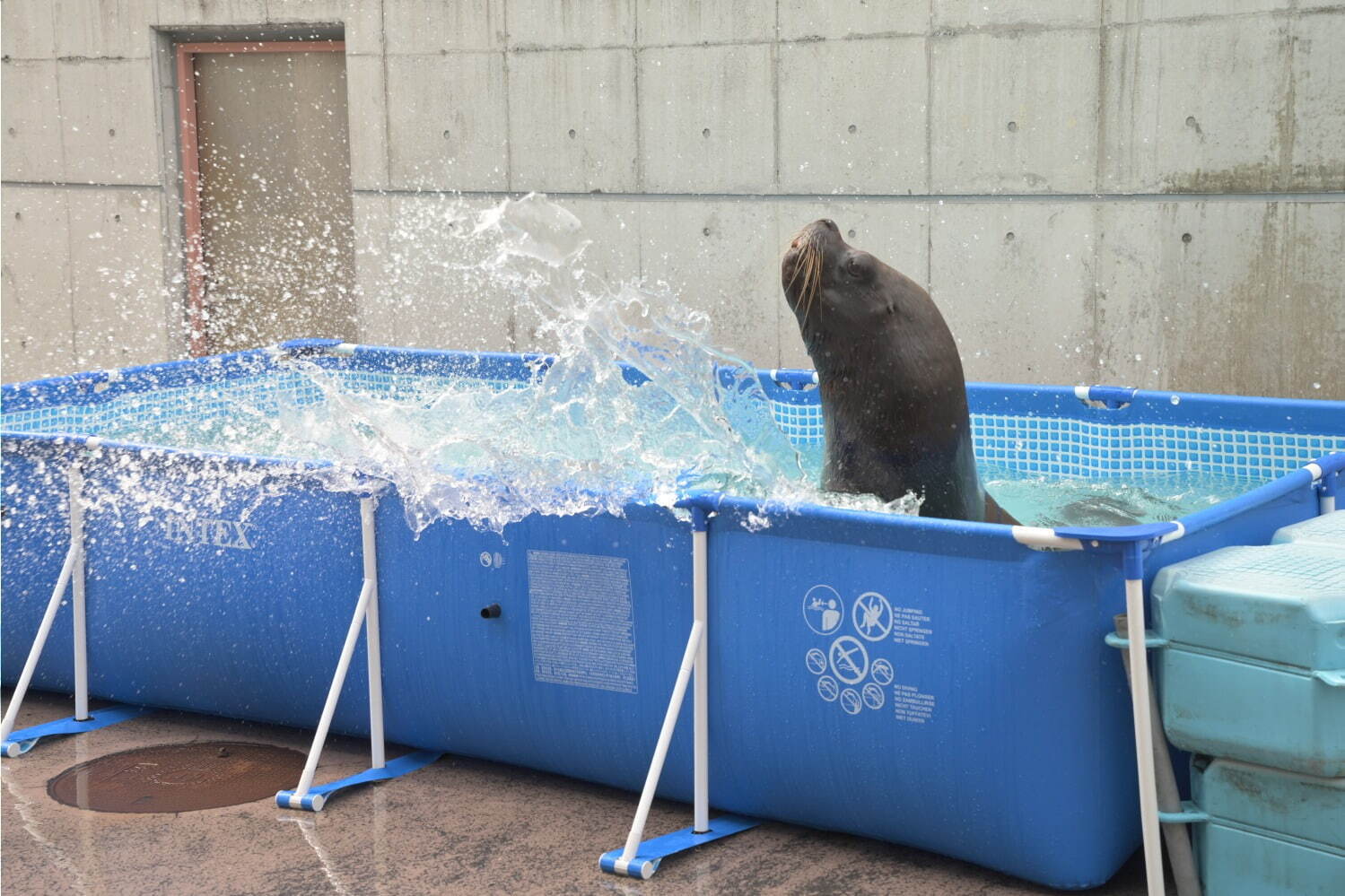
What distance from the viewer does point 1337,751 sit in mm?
3027

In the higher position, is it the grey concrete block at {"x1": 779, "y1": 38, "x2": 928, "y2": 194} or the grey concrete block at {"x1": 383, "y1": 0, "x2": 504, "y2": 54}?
the grey concrete block at {"x1": 383, "y1": 0, "x2": 504, "y2": 54}

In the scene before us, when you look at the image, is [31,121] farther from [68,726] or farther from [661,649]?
[661,649]

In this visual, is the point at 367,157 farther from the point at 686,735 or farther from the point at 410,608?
the point at 686,735

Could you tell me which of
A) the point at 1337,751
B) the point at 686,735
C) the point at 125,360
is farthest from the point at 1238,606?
the point at 125,360

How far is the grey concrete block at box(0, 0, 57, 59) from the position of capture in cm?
1031

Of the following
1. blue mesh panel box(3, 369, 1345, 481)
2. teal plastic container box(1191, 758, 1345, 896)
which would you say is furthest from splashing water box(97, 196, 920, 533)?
teal plastic container box(1191, 758, 1345, 896)

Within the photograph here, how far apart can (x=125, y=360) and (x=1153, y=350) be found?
6.55 metres

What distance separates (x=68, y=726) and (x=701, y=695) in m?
2.13

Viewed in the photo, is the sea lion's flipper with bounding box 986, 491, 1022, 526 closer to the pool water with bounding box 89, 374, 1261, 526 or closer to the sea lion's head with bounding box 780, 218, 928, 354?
the pool water with bounding box 89, 374, 1261, 526

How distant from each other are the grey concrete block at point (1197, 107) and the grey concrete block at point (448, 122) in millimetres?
3448

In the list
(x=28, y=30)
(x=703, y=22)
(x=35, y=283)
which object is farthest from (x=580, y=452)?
(x=28, y=30)

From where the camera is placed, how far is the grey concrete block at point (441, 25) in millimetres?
8836

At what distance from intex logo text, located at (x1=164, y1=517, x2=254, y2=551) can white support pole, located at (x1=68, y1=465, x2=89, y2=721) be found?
13.0 inches

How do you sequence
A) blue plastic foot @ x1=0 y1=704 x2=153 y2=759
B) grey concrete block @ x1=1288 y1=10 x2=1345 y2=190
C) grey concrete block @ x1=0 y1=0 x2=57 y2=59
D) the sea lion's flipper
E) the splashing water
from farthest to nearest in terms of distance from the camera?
grey concrete block @ x1=0 y1=0 x2=57 y2=59 < grey concrete block @ x1=1288 y1=10 x2=1345 y2=190 < blue plastic foot @ x1=0 y1=704 x2=153 y2=759 < the sea lion's flipper < the splashing water
